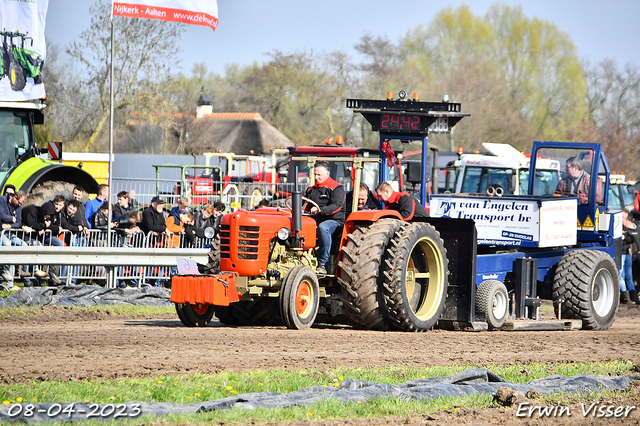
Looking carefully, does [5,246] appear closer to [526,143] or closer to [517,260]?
[517,260]

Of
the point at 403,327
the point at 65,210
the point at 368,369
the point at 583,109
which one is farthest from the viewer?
the point at 583,109

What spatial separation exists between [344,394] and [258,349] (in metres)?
2.27

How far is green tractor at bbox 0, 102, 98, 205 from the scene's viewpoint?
609 inches

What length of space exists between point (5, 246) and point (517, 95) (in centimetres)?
4117

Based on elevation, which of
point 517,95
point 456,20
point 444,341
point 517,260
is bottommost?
point 444,341

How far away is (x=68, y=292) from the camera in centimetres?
1287

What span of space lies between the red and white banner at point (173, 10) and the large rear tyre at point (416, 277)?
22.8 feet

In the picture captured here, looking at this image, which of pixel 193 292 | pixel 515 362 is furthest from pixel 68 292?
pixel 515 362

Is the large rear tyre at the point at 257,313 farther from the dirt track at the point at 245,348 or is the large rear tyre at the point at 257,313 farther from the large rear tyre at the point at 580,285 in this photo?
the large rear tyre at the point at 580,285

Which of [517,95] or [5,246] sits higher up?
[517,95]

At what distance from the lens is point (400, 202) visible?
10312 mm

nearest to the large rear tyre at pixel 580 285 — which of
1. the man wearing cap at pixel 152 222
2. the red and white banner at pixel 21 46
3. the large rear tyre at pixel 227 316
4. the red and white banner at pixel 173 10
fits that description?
the large rear tyre at pixel 227 316

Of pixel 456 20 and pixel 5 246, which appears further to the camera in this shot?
pixel 456 20

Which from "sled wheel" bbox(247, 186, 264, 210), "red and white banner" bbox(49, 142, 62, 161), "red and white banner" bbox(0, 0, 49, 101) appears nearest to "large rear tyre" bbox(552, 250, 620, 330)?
"sled wheel" bbox(247, 186, 264, 210)
